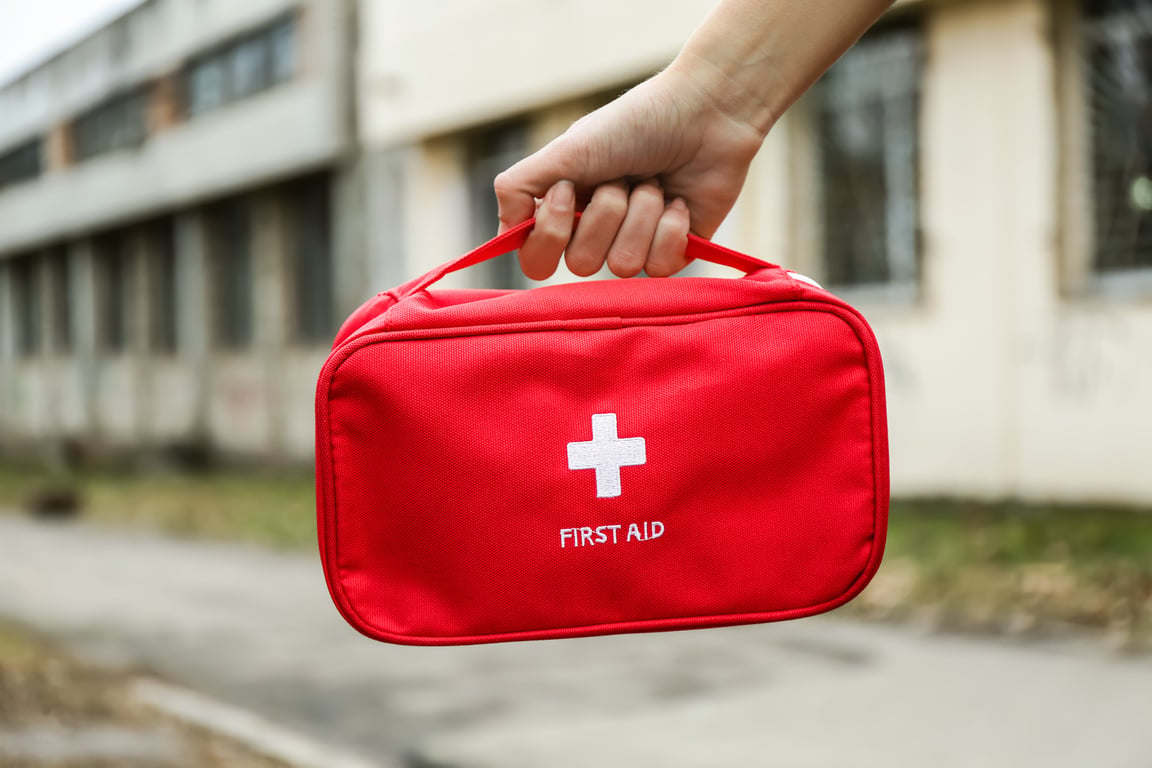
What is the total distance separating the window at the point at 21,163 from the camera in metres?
28.4

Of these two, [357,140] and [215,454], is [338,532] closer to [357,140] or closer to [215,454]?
[357,140]

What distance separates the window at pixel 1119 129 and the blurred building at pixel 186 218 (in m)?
10.3

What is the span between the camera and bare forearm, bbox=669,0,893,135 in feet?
5.53

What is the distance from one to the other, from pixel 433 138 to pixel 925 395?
7.21 meters

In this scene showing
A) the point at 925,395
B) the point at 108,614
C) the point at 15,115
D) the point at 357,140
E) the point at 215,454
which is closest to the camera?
the point at 108,614

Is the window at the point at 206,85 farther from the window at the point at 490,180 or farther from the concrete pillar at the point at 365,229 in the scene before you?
the window at the point at 490,180

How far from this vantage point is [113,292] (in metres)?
26.7

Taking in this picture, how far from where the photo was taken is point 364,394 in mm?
1644

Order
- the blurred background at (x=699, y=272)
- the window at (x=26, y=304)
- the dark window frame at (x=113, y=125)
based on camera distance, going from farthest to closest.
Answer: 1. the window at (x=26, y=304)
2. the dark window frame at (x=113, y=125)
3. the blurred background at (x=699, y=272)

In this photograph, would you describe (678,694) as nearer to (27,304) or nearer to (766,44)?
(766,44)

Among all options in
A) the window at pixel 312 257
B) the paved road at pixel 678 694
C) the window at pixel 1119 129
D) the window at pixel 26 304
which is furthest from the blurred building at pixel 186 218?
the paved road at pixel 678 694

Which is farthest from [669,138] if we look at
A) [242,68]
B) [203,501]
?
[242,68]

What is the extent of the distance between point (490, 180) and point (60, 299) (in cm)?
1925

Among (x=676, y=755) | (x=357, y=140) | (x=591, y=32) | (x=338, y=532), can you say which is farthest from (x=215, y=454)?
(x=338, y=532)
